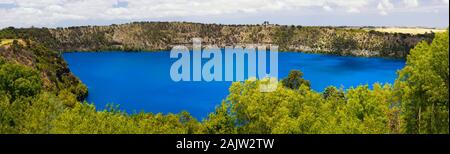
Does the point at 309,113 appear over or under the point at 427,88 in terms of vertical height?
under

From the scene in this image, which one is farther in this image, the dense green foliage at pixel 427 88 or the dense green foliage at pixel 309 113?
the dense green foliage at pixel 309 113

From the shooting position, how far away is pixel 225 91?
184 metres

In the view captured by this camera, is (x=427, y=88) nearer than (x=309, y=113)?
Yes

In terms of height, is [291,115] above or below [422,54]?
below

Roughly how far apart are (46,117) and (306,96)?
30225 millimetres

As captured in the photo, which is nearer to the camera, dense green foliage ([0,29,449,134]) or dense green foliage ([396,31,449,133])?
dense green foliage ([396,31,449,133])

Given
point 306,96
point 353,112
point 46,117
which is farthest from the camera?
point 306,96
